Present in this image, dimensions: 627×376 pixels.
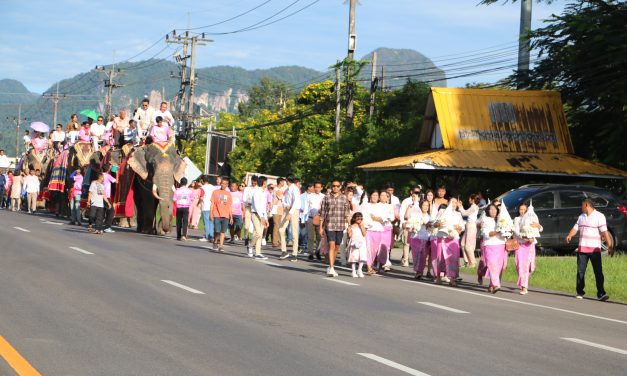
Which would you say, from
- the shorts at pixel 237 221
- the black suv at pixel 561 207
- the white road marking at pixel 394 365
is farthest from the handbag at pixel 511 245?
the shorts at pixel 237 221

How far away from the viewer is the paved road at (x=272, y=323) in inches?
394

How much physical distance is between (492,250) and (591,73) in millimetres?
19995

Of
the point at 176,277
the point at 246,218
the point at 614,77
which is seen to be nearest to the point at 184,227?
the point at 246,218

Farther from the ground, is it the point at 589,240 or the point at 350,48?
the point at 350,48

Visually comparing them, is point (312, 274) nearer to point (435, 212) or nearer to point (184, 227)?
point (435, 212)

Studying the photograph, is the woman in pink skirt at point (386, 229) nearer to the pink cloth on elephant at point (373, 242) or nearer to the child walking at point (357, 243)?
the pink cloth on elephant at point (373, 242)

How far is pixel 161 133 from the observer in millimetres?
29984

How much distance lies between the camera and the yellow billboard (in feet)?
128

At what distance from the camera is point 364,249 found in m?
21.4

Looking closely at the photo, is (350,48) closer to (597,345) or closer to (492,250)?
(492,250)

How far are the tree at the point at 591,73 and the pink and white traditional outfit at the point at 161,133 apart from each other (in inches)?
→ 589

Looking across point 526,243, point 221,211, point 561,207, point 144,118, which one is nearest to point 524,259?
point 526,243

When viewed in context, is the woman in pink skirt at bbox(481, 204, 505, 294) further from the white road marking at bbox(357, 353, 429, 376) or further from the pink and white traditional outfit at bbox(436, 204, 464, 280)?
the white road marking at bbox(357, 353, 429, 376)

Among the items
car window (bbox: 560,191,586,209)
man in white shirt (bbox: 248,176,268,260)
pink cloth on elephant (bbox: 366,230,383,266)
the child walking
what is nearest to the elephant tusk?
man in white shirt (bbox: 248,176,268,260)
